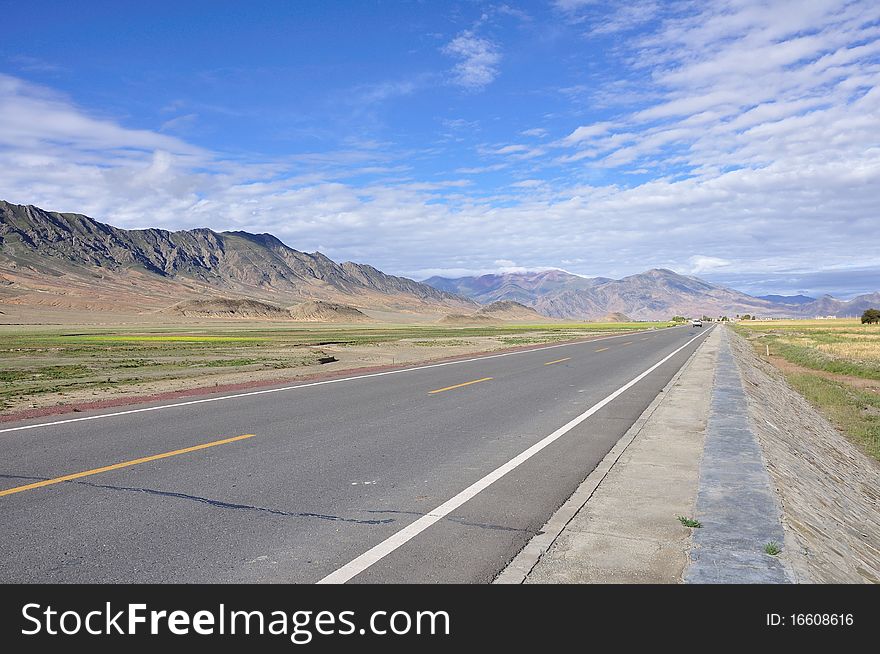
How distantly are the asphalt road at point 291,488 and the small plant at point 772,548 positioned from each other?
6.07ft

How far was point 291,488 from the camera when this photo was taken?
22.6 feet

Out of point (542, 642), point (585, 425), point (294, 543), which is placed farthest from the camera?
point (585, 425)

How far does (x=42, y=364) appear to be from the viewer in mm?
28766

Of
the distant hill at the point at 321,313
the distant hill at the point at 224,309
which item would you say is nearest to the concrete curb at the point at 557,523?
the distant hill at the point at 224,309

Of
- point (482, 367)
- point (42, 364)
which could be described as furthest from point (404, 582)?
point (42, 364)

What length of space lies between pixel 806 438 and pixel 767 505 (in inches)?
335

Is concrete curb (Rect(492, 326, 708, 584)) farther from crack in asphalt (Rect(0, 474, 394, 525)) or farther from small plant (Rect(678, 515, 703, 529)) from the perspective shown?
crack in asphalt (Rect(0, 474, 394, 525))

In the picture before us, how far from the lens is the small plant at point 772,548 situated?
4.69m

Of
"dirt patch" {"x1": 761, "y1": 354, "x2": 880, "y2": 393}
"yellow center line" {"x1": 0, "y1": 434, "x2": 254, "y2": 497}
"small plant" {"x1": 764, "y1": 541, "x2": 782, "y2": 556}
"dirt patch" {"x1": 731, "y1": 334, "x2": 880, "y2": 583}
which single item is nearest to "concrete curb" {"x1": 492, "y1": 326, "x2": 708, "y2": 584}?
"small plant" {"x1": 764, "y1": 541, "x2": 782, "y2": 556}

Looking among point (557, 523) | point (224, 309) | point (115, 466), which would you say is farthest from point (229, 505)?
point (224, 309)

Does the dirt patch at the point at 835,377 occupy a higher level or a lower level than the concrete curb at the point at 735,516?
lower

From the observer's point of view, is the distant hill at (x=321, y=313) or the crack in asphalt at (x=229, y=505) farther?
the distant hill at (x=321, y=313)

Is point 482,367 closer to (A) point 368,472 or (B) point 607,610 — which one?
(A) point 368,472

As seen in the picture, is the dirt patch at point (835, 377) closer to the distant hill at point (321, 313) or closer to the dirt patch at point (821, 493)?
the dirt patch at point (821, 493)
